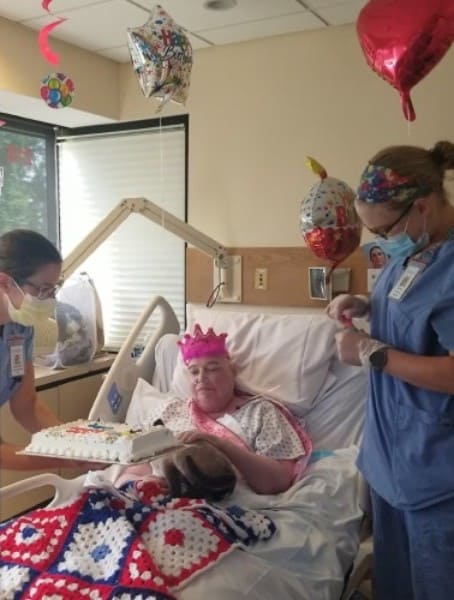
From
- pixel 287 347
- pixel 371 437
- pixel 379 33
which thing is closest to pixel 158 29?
pixel 379 33

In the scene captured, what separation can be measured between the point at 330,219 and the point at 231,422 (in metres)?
0.76

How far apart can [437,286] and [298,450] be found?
0.80m

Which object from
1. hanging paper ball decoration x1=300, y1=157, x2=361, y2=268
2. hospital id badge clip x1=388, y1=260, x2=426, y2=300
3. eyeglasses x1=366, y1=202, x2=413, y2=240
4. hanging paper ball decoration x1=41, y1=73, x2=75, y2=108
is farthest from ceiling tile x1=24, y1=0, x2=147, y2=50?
hospital id badge clip x1=388, y1=260, x2=426, y2=300

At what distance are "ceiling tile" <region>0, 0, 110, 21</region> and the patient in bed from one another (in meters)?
1.35

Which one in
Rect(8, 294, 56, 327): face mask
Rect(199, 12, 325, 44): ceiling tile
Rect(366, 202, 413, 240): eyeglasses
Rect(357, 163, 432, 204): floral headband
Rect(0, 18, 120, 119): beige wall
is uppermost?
Rect(199, 12, 325, 44): ceiling tile

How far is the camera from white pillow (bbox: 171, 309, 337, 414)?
90.2 inches

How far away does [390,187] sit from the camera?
1.51 metres

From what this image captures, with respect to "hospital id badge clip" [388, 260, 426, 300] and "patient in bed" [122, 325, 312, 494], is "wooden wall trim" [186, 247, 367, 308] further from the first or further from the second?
"hospital id badge clip" [388, 260, 426, 300]

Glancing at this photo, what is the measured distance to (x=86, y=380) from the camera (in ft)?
9.62

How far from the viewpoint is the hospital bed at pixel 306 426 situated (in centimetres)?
152

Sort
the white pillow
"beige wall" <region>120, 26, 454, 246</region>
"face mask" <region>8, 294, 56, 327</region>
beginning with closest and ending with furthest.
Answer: "face mask" <region>8, 294, 56, 327</region>
the white pillow
"beige wall" <region>120, 26, 454, 246</region>

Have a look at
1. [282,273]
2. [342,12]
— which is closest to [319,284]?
[282,273]

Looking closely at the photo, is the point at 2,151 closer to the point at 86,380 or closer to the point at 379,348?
the point at 86,380

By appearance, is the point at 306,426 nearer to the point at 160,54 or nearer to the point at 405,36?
the point at 405,36
